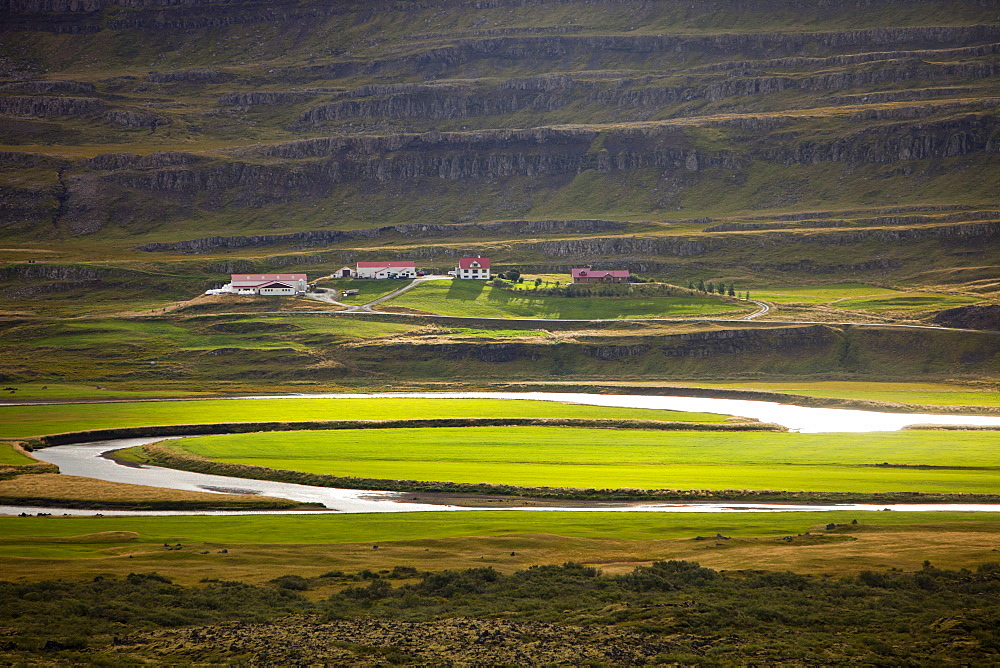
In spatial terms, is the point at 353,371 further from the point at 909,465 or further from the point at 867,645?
the point at 867,645

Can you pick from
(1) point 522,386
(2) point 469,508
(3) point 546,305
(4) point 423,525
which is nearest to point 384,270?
(3) point 546,305

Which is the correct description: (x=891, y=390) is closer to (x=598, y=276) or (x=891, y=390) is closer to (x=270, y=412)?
(x=598, y=276)

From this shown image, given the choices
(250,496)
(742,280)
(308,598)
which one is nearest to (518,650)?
(308,598)

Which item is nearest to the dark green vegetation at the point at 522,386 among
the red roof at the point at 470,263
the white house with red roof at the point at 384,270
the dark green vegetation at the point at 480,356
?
the dark green vegetation at the point at 480,356

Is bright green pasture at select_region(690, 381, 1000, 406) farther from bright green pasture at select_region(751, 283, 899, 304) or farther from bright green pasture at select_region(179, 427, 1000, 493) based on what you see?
bright green pasture at select_region(751, 283, 899, 304)

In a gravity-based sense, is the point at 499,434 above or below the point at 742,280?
below
